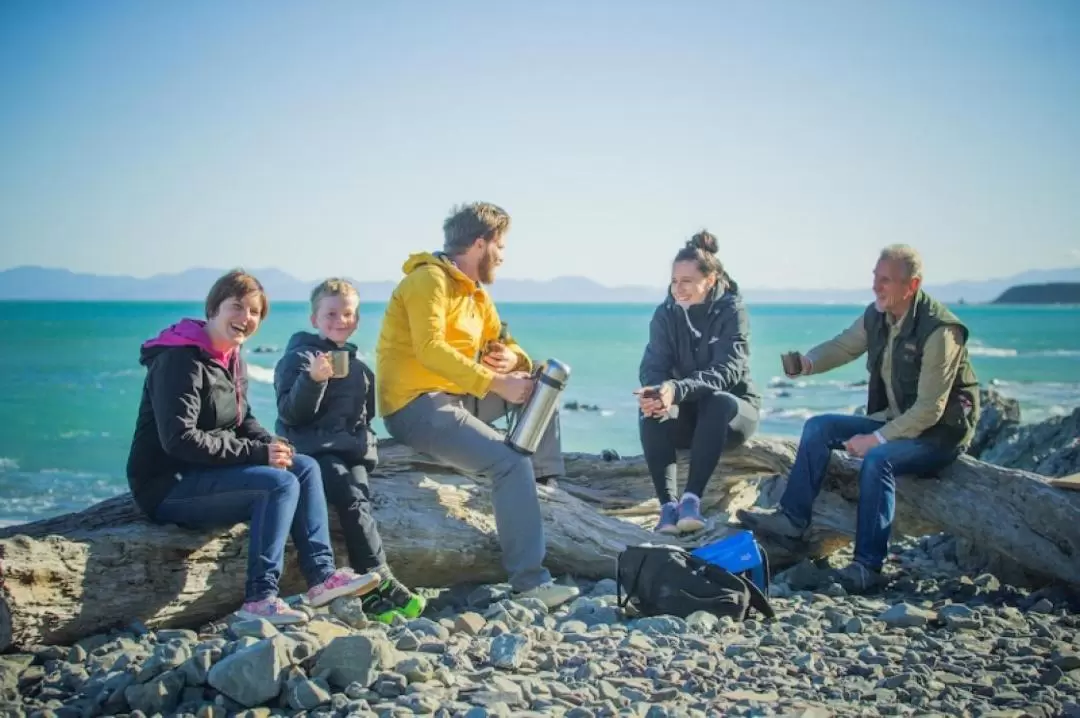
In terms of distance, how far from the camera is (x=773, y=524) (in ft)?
22.3

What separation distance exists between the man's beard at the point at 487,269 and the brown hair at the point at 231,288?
1.55m

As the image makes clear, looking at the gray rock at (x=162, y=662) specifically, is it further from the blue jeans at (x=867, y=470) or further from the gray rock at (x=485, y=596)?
the blue jeans at (x=867, y=470)

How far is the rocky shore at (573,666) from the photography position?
4.12 metres

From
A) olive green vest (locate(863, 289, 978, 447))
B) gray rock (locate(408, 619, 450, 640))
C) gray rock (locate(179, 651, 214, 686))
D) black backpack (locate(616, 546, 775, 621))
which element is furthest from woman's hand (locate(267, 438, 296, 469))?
olive green vest (locate(863, 289, 978, 447))

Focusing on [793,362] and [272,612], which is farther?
[793,362]

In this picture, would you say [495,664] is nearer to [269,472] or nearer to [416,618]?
[416,618]

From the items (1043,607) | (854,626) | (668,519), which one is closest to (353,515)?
(668,519)

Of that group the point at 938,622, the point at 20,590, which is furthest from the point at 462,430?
the point at 938,622

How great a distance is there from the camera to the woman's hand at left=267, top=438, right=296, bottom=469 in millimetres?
5379

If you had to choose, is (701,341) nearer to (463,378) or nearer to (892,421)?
(892,421)

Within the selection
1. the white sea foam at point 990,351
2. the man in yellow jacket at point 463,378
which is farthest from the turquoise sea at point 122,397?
the man in yellow jacket at point 463,378

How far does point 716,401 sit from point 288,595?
10.7 feet

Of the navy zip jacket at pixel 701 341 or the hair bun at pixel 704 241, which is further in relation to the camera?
the hair bun at pixel 704 241

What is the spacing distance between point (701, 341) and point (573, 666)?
11.3 ft
